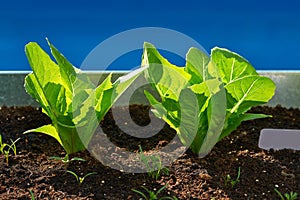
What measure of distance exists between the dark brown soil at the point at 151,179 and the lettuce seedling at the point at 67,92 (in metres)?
0.09

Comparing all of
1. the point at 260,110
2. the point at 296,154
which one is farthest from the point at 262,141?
the point at 260,110

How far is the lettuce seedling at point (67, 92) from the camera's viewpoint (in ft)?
5.06

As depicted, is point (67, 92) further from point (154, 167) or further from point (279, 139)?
point (279, 139)

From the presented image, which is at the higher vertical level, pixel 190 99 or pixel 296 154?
pixel 190 99

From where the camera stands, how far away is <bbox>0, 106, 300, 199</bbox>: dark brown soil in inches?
58.6

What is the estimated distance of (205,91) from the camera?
158 cm

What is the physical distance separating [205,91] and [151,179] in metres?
0.25

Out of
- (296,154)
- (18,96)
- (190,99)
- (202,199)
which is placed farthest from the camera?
(18,96)

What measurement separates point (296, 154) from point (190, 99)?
0.37m

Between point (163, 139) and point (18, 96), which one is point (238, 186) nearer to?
point (163, 139)

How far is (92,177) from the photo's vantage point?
1543 mm

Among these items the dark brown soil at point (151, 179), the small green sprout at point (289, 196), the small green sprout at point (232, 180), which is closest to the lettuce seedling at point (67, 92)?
the dark brown soil at point (151, 179)

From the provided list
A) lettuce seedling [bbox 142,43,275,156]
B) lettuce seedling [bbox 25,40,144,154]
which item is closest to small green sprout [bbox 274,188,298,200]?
lettuce seedling [bbox 142,43,275,156]

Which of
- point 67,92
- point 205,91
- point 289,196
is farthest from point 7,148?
point 289,196
